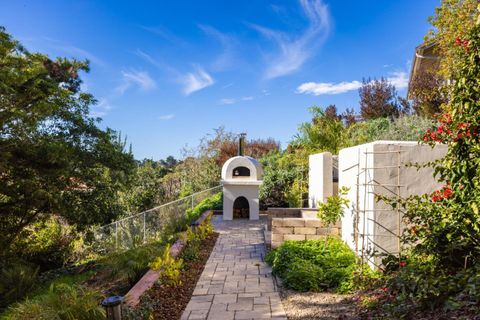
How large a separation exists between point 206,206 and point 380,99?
15398mm

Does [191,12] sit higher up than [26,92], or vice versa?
[191,12]

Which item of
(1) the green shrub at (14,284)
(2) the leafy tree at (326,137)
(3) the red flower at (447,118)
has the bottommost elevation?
(1) the green shrub at (14,284)

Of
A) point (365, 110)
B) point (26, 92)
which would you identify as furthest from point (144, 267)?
point (365, 110)

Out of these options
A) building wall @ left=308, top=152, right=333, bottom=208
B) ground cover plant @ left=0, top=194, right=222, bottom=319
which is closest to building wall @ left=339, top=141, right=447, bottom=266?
building wall @ left=308, top=152, right=333, bottom=208

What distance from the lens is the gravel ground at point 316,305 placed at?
386cm

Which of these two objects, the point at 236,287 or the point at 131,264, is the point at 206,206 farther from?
the point at 236,287

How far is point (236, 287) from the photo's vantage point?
195 inches

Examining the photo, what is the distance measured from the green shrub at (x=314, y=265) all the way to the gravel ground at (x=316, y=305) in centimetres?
15

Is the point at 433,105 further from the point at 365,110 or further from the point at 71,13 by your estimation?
the point at 71,13

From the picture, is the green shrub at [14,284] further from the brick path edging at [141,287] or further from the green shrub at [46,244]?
the brick path edging at [141,287]

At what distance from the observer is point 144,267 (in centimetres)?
534

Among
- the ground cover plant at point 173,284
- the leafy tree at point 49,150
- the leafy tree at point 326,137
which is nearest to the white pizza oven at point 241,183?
the leafy tree at point 326,137

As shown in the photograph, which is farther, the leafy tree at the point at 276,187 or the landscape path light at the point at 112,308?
the leafy tree at the point at 276,187

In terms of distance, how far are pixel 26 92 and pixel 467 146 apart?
898 cm
